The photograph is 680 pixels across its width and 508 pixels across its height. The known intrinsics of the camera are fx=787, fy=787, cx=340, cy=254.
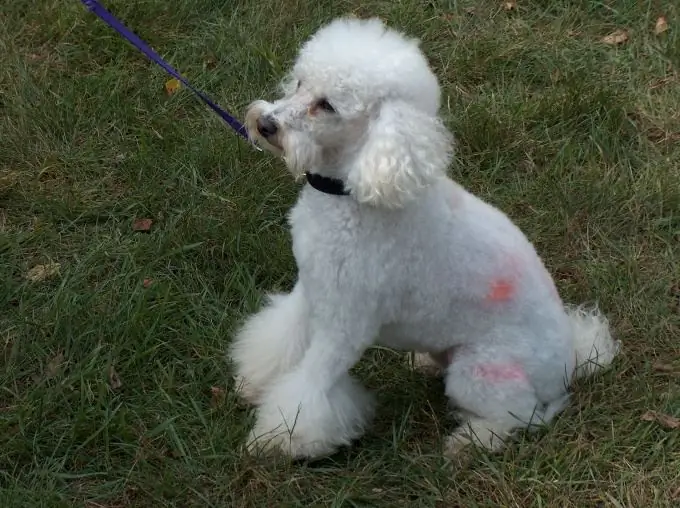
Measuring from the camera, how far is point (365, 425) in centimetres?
262

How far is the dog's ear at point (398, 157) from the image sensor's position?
2035 millimetres

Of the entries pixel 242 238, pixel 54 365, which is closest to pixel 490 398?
pixel 242 238

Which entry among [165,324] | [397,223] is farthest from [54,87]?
[397,223]

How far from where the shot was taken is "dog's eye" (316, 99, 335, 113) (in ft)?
7.18

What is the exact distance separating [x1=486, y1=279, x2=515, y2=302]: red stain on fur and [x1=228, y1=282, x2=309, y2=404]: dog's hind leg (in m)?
0.63

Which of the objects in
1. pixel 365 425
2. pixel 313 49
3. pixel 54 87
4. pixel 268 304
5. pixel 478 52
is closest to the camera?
pixel 313 49

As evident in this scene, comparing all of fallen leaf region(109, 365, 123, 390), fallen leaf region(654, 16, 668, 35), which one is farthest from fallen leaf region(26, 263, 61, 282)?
fallen leaf region(654, 16, 668, 35)

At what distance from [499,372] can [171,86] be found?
2.34 m

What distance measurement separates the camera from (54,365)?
271 centimetres

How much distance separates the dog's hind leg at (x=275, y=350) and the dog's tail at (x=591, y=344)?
948mm

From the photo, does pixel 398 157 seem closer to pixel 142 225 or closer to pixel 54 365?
pixel 54 365

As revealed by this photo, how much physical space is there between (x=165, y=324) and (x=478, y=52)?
2.26m

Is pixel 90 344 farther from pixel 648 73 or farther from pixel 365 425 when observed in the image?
pixel 648 73

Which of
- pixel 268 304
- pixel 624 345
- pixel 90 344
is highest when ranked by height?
pixel 624 345
